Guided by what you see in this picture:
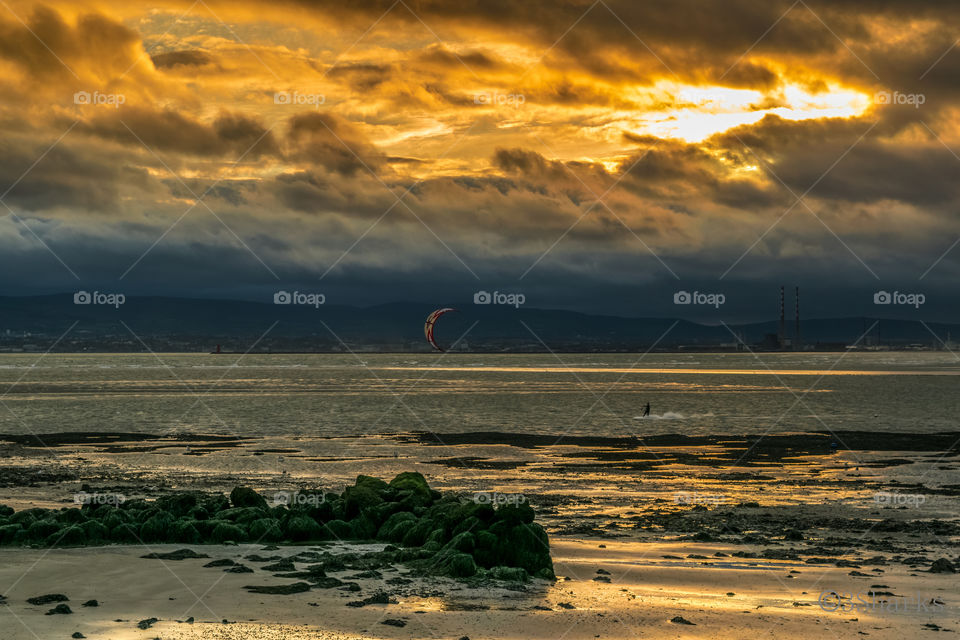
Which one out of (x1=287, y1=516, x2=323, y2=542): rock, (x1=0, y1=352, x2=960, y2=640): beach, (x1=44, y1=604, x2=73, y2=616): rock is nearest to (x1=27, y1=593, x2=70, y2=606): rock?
(x1=0, y1=352, x2=960, y2=640): beach

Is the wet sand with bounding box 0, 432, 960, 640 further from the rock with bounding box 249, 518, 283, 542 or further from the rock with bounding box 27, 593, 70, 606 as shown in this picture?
the rock with bounding box 249, 518, 283, 542

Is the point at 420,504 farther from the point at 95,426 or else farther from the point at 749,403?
the point at 749,403

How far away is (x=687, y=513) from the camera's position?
29.4 metres

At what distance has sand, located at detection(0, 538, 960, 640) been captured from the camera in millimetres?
15711

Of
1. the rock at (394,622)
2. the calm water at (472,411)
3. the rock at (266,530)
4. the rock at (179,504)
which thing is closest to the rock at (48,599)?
the rock at (394,622)

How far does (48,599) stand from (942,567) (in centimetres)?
1812

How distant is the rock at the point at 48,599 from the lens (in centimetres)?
1697

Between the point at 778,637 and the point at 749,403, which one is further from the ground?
the point at 749,403

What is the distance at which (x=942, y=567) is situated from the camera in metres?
20.6

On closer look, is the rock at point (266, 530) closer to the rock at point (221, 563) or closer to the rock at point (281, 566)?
the rock at point (221, 563)

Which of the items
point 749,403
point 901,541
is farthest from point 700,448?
point 749,403

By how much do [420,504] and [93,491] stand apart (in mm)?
15295

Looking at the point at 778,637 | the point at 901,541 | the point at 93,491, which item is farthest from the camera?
the point at 93,491

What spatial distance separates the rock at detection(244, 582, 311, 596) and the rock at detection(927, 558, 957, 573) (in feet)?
43.7
